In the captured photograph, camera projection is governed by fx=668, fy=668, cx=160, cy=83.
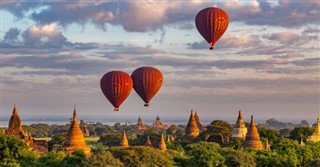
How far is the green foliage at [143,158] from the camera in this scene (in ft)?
199

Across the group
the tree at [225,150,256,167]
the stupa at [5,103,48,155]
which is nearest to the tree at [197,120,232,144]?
the stupa at [5,103,48,155]

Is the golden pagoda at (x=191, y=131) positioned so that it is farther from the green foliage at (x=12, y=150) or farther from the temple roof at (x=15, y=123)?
the green foliage at (x=12, y=150)

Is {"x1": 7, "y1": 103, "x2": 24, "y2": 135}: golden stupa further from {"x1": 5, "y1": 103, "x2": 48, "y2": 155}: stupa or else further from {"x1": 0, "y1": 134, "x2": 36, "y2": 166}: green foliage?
{"x1": 0, "y1": 134, "x2": 36, "y2": 166}: green foliage

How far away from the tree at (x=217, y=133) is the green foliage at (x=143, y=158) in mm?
48949

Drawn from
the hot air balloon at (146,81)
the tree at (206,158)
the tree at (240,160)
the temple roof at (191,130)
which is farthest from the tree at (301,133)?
the tree at (240,160)

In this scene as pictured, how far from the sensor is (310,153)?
241 feet

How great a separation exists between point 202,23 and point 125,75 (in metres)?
11.7

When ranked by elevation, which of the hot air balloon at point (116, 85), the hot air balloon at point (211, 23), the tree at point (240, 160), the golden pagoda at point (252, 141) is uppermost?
the hot air balloon at point (211, 23)

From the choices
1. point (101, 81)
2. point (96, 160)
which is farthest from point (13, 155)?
point (96, 160)

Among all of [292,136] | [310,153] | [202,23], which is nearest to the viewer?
[202,23]

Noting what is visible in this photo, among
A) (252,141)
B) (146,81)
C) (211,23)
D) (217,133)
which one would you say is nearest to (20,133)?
(146,81)

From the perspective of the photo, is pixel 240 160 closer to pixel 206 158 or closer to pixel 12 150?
pixel 206 158

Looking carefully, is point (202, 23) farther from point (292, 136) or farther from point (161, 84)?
point (292, 136)

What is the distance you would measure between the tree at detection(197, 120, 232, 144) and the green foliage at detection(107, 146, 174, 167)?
48.9 metres
